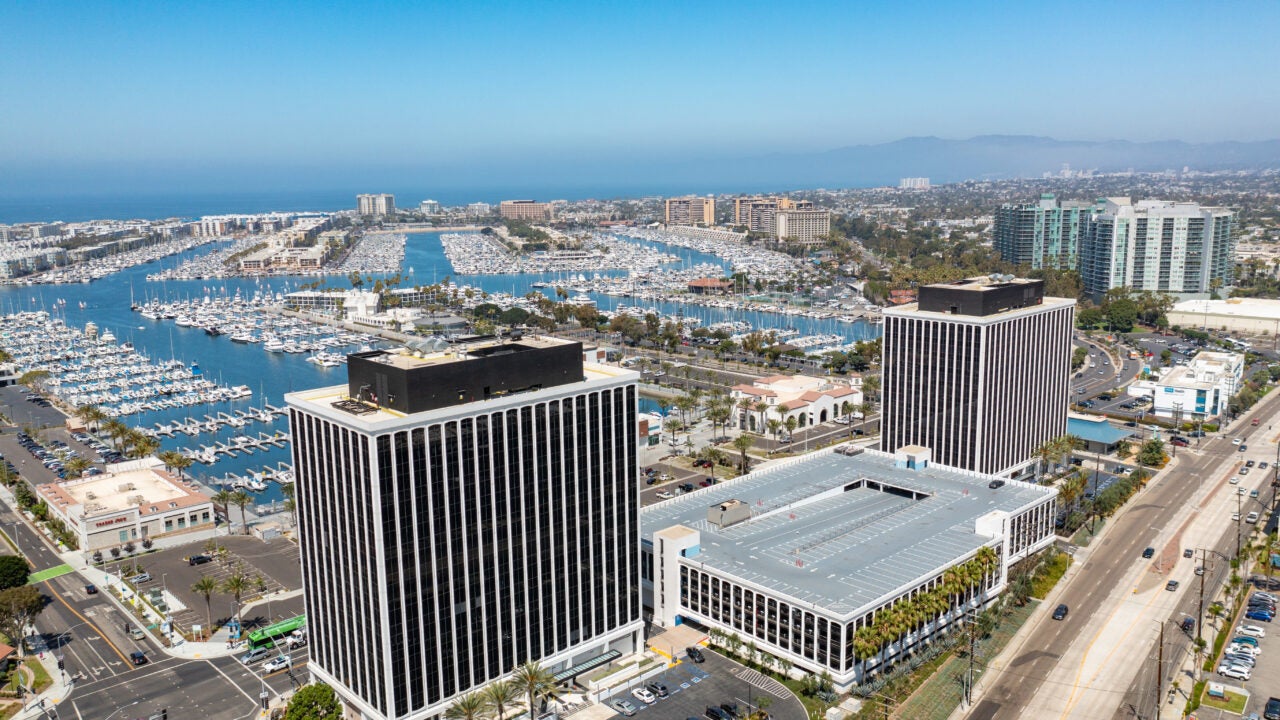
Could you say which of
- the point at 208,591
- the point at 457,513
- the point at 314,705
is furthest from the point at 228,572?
the point at 457,513

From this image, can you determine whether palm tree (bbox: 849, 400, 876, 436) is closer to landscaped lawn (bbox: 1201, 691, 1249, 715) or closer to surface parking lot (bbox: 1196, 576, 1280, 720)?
surface parking lot (bbox: 1196, 576, 1280, 720)

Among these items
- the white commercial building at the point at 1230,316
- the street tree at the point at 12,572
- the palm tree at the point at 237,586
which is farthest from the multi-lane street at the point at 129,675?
the white commercial building at the point at 1230,316

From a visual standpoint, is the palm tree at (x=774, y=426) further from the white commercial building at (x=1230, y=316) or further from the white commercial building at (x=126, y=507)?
the white commercial building at (x=1230, y=316)

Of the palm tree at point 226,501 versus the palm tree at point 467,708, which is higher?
the palm tree at point 467,708

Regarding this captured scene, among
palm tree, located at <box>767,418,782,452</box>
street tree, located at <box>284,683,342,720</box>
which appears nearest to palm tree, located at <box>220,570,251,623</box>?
street tree, located at <box>284,683,342,720</box>

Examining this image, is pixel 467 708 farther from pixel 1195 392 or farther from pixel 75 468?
pixel 1195 392

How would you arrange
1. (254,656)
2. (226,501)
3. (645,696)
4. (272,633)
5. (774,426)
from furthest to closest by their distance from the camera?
(774,426)
(226,501)
(272,633)
(254,656)
(645,696)
